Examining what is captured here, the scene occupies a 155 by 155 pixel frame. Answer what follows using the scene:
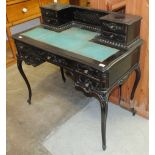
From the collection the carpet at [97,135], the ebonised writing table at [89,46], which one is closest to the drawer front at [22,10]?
the ebonised writing table at [89,46]

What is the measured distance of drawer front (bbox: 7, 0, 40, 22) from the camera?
2614mm

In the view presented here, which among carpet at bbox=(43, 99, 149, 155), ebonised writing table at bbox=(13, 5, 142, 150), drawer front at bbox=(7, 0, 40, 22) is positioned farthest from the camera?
drawer front at bbox=(7, 0, 40, 22)

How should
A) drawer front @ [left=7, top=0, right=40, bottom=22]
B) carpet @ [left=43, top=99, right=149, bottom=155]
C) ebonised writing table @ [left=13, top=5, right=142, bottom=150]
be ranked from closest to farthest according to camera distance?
1. ebonised writing table @ [left=13, top=5, right=142, bottom=150]
2. carpet @ [left=43, top=99, right=149, bottom=155]
3. drawer front @ [left=7, top=0, right=40, bottom=22]

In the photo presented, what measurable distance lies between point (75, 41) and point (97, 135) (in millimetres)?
791

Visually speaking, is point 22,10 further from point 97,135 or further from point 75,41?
point 97,135

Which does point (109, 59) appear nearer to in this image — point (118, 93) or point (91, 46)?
point (91, 46)

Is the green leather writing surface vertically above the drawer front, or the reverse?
the drawer front

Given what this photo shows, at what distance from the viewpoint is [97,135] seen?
1729 millimetres

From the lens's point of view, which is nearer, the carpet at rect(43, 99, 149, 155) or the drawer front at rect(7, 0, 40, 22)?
the carpet at rect(43, 99, 149, 155)

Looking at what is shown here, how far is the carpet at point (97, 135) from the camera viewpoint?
161 cm

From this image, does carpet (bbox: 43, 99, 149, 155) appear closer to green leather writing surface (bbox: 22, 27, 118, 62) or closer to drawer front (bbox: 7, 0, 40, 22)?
green leather writing surface (bbox: 22, 27, 118, 62)

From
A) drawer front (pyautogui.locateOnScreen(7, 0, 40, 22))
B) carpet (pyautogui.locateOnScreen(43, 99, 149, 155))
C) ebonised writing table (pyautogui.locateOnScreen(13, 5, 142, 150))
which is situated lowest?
carpet (pyautogui.locateOnScreen(43, 99, 149, 155))

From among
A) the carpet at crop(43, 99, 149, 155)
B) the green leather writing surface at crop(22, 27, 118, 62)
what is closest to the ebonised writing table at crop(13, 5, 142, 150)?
the green leather writing surface at crop(22, 27, 118, 62)

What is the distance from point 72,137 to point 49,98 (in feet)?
1.98
